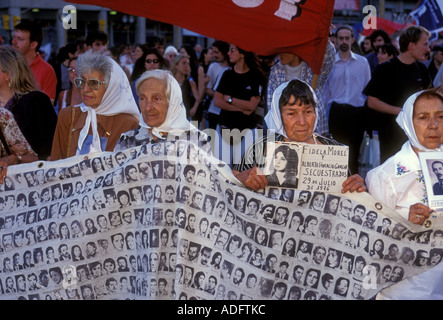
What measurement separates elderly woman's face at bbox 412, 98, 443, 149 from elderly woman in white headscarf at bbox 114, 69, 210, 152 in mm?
1270

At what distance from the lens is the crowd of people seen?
13.3 ft

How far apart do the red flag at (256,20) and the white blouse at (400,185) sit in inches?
69.3

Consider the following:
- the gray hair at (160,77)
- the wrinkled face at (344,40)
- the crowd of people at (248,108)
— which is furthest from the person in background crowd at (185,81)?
the gray hair at (160,77)

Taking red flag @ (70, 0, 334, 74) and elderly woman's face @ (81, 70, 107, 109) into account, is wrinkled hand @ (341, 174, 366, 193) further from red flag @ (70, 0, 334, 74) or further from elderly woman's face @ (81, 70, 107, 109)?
elderly woman's face @ (81, 70, 107, 109)

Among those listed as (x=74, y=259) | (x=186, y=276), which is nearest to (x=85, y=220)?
(x=74, y=259)

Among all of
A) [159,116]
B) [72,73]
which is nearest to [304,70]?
[159,116]

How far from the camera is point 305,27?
5.45m

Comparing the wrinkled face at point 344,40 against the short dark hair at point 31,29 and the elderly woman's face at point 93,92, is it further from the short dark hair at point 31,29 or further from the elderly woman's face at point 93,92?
the elderly woman's face at point 93,92

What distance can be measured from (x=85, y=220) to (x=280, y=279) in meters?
1.09

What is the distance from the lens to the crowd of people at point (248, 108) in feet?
13.3

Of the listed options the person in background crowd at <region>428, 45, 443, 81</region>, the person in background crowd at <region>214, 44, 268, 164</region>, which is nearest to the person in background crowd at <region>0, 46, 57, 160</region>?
the person in background crowd at <region>214, 44, 268, 164</region>

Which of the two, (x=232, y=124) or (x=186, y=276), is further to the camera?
(x=232, y=124)

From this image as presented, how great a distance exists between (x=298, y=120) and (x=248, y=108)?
3.96 m
